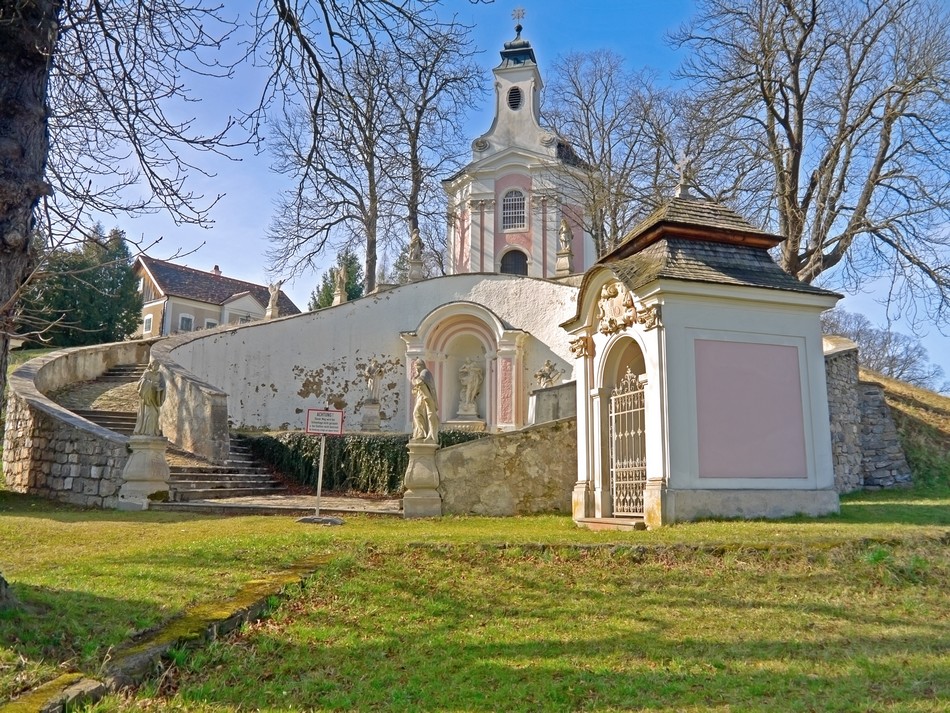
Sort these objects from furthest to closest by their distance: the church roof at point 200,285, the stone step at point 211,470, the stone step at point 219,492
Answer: the church roof at point 200,285 < the stone step at point 211,470 < the stone step at point 219,492

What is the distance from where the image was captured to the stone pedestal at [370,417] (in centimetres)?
2247

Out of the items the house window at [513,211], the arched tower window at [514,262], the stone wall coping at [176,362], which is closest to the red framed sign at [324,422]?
the stone wall coping at [176,362]

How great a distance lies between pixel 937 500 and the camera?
13.5m

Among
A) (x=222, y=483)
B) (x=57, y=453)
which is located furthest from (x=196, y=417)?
(x=57, y=453)

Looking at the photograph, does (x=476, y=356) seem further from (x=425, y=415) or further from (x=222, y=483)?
(x=425, y=415)

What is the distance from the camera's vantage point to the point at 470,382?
22953 millimetres

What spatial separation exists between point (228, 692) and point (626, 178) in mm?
21053

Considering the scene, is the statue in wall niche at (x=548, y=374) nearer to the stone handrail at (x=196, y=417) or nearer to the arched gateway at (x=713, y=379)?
the stone handrail at (x=196, y=417)

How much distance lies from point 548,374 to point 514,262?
11.0m

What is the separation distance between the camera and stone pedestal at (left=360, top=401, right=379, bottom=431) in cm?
2247

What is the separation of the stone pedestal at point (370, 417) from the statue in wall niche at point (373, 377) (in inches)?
9.2

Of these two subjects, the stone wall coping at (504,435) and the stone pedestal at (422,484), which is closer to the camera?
the stone pedestal at (422,484)

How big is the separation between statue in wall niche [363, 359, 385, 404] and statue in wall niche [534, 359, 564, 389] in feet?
15.9

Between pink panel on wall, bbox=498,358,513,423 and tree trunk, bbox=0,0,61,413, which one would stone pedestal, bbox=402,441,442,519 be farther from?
pink panel on wall, bbox=498,358,513,423
